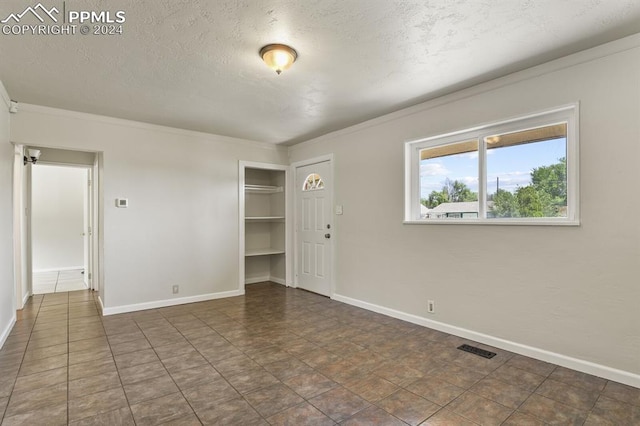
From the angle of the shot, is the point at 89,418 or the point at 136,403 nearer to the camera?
the point at 89,418

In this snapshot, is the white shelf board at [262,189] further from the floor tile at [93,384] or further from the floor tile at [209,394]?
the floor tile at [209,394]

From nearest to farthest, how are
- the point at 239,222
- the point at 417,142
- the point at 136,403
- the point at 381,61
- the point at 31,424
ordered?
the point at 31,424 → the point at 136,403 → the point at 381,61 → the point at 417,142 → the point at 239,222

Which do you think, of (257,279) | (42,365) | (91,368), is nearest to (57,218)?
(257,279)

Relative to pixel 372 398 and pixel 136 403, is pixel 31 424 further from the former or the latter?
pixel 372 398

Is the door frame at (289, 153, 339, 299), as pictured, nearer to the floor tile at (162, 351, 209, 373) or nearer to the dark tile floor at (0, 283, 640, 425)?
the dark tile floor at (0, 283, 640, 425)

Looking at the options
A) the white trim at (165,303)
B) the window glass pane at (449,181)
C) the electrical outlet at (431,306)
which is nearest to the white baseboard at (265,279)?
the white trim at (165,303)

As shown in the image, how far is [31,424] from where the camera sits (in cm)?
195

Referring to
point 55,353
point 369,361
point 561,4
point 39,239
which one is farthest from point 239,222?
point 39,239

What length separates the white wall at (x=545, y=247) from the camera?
238cm

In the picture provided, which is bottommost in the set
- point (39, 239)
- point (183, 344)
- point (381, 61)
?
point (183, 344)

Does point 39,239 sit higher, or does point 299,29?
point 299,29

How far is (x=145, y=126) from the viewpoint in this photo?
14.6ft

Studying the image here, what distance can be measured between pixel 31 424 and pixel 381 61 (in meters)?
3.39

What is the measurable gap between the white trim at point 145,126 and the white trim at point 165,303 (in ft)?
7.65
